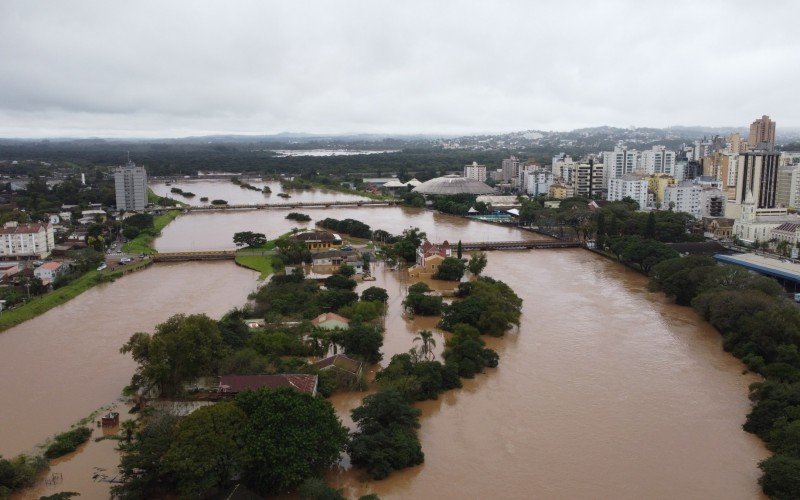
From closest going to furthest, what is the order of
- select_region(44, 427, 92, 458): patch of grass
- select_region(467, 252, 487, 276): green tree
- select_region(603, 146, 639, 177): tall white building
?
select_region(44, 427, 92, 458): patch of grass < select_region(467, 252, 487, 276): green tree < select_region(603, 146, 639, 177): tall white building

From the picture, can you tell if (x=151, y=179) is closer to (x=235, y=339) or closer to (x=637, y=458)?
(x=235, y=339)

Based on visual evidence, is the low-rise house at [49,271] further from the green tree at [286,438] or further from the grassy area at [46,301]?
the green tree at [286,438]

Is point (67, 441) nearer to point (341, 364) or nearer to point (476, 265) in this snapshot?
point (341, 364)

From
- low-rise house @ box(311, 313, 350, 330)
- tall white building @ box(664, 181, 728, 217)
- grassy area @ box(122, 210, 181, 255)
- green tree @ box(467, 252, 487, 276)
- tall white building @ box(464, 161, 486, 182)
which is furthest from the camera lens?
tall white building @ box(464, 161, 486, 182)

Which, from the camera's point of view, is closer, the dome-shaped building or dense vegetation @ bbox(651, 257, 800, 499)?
dense vegetation @ bbox(651, 257, 800, 499)

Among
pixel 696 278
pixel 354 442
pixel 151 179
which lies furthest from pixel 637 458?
pixel 151 179

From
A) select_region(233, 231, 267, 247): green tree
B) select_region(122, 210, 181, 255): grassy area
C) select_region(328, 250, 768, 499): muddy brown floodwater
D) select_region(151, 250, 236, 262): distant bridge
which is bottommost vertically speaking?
select_region(328, 250, 768, 499): muddy brown floodwater

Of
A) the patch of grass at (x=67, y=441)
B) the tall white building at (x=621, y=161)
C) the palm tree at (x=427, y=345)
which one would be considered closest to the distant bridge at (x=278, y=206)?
the tall white building at (x=621, y=161)

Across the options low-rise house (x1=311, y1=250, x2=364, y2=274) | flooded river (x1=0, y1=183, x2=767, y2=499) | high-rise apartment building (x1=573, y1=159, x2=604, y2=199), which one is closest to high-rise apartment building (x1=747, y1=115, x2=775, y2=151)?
high-rise apartment building (x1=573, y1=159, x2=604, y2=199)

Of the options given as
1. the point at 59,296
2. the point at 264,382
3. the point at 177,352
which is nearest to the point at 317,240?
the point at 59,296

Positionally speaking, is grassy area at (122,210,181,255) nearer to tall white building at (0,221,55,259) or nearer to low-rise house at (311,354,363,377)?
tall white building at (0,221,55,259)
